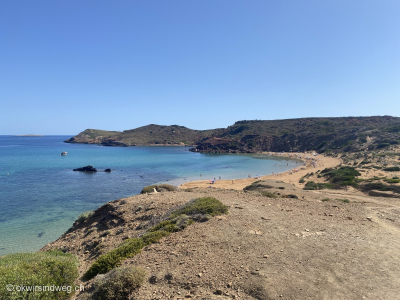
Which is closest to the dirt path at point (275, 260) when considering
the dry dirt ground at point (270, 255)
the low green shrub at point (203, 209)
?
the dry dirt ground at point (270, 255)

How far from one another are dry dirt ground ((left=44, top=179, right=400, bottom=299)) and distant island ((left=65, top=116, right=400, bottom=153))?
66764 millimetres

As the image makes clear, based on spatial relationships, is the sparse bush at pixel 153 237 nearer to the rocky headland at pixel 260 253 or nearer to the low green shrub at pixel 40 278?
the rocky headland at pixel 260 253

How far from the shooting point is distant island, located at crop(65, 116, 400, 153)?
76.8m

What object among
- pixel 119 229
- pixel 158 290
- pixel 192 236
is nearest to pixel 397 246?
pixel 192 236

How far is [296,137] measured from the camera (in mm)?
108438

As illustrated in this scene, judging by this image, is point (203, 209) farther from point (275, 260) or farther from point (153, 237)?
point (275, 260)

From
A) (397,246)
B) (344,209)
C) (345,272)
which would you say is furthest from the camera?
(344,209)

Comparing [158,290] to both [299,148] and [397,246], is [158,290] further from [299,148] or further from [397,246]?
[299,148]

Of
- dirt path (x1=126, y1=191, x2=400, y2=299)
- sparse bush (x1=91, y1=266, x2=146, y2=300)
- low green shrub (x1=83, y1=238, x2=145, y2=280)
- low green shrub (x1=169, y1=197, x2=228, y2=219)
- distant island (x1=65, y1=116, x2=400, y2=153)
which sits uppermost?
distant island (x1=65, y1=116, x2=400, y2=153)

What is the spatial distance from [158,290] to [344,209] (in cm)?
1263

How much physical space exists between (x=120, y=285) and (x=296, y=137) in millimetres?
113570

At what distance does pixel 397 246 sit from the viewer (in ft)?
27.9

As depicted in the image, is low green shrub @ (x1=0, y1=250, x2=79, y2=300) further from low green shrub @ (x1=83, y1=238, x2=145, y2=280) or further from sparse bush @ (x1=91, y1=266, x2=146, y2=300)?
sparse bush @ (x1=91, y1=266, x2=146, y2=300)

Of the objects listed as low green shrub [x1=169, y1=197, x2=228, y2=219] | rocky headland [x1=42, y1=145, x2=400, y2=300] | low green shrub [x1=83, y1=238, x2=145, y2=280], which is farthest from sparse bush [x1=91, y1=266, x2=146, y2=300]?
low green shrub [x1=169, y1=197, x2=228, y2=219]
